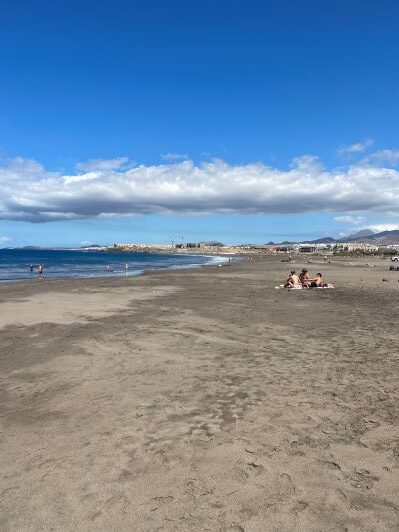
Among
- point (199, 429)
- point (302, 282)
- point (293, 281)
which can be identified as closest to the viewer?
point (199, 429)

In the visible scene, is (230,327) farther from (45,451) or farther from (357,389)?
(45,451)

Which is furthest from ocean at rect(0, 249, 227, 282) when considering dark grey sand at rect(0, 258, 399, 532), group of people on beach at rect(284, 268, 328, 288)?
dark grey sand at rect(0, 258, 399, 532)

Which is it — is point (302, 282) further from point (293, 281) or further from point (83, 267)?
point (83, 267)

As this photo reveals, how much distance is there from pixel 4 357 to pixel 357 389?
9.25m

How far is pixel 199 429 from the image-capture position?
6.84 m

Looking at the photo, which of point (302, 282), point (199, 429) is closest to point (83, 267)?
point (302, 282)

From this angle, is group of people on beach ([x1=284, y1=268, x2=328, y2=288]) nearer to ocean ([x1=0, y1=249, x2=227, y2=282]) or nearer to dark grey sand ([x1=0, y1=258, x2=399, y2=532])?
dark grey sand ([x1=0, y1=258, x2=399, y2=532])

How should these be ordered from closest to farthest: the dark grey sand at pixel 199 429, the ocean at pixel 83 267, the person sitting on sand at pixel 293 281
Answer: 1. the dark grey sand at pixel 199 429
2. the person sitting on sand at pixel 293 281
3. the ocean at pixel 83 267

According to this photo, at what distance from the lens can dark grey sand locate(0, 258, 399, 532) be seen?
481 cm

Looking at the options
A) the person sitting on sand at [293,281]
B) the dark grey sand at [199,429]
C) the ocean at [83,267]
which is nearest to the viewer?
the dark grey sand at [199,429]

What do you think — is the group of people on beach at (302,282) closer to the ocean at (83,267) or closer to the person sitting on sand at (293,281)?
the person sitting on sand at (293,281)

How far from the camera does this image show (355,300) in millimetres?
23484

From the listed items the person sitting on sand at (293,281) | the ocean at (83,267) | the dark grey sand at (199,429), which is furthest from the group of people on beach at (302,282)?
the ocean at (83,267)

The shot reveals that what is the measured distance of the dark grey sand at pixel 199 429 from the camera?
15.8 ft
